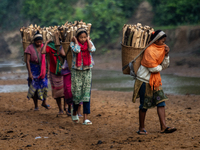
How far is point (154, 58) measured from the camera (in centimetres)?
388

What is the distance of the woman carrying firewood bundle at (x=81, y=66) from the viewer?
467 centimetres

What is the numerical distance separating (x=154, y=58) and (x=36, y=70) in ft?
10.7

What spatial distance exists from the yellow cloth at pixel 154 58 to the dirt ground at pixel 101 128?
2.55ft

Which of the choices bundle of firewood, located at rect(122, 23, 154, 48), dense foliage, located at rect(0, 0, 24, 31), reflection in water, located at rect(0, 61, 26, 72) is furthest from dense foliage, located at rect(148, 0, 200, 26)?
dense foliage, located at rect(0, 0, 24, 31)

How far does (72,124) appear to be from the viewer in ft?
16.7

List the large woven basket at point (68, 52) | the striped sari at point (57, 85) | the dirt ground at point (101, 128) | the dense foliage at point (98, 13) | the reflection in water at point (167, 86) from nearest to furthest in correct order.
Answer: the dirt ground at point (101, 128) → the large woven basket at point (68, 52) → the striped sari at point (57, 85) → the reflection in water at point (167, 86) → the dense foliage at point (98, 13)

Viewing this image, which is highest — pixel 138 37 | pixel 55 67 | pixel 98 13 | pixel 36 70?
pixel 98 13

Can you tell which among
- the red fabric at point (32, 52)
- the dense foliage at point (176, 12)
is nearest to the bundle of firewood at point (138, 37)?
the red fabric at point (32, 52)

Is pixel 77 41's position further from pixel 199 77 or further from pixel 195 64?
pixel 195 64

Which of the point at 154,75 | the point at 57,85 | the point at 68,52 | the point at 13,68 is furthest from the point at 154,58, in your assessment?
the point at 13,68

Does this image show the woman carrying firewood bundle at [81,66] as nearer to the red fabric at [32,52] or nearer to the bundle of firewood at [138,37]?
the bundle of firewood at [138,37]

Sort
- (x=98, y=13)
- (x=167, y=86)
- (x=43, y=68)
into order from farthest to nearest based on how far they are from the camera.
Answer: (x=98, y=13)
(x=167, y=86)
(x=43, y=68)

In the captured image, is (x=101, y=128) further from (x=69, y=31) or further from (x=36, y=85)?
(x=36, y=85)

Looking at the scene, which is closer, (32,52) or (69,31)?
(69,31)
